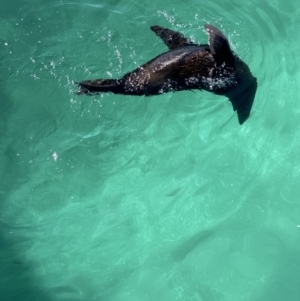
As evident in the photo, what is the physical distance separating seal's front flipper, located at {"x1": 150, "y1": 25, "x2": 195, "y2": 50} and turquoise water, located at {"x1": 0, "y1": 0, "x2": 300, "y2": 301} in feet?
1.19

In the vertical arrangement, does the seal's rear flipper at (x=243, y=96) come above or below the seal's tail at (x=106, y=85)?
above

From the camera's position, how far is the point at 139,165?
267 inches

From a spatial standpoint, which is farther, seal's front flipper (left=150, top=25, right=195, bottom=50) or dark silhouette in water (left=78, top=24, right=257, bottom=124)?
seal's front flipper (left=150, top=25, right=195, bottom=50)

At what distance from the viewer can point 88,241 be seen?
6988 mm

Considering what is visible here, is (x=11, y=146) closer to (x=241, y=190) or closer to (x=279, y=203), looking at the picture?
(x=241, y=190)

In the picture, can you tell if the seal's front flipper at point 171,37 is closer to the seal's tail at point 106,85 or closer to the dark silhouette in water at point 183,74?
the dark silhouette in water at point 183,74

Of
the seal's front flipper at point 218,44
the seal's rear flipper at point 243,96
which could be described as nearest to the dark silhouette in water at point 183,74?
the seal's front flipper at point 218,44

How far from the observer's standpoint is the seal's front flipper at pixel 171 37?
588cm

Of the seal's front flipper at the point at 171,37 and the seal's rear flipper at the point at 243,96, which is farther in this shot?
the seal's front flipper at the point at 171,37

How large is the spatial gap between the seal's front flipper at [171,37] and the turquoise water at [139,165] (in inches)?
14.3

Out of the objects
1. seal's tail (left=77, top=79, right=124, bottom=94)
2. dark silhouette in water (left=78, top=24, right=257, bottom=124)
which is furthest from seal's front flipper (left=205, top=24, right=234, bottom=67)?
seal's tail (left=77, top=79, right=124, bottom=94)

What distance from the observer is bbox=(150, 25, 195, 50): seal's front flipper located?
5.88 metres

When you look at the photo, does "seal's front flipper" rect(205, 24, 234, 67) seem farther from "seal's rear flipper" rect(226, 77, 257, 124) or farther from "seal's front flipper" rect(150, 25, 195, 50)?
"seal's front flipper" rect(150, 25, 195, 50)

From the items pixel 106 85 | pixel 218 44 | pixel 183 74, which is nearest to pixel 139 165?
pixel 106 85
